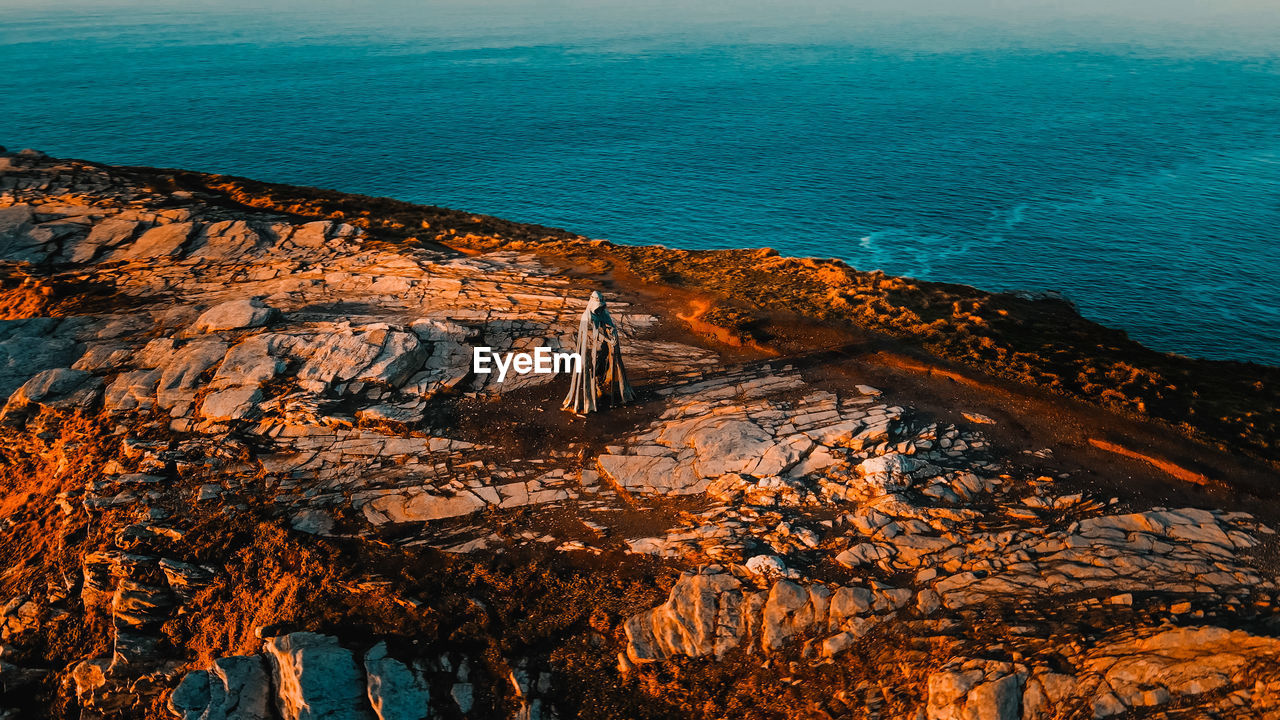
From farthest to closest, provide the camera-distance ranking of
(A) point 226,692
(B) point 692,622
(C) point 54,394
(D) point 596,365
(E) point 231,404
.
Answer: (C) point 54,394 → (E) point 231,404 → (D) point 596,365 → (B) point 692,622 → (A) point 226,692

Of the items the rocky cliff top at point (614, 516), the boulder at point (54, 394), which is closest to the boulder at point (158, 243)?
the rocky cliff top at point (614, 516)

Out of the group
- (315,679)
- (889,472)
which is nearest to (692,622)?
(889,472)

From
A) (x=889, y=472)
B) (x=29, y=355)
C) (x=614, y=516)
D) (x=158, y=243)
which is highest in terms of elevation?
(x=158, y=243)

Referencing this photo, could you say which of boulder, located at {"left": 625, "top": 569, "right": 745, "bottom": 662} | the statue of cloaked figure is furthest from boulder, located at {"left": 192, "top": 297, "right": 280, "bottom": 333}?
boulder, located at {"left": 625, "top": 569, "right": 745, "bottom": 662}

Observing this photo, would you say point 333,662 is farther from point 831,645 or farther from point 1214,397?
point 1214,397

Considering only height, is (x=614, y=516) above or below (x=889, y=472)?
below

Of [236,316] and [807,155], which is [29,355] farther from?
[807,155]

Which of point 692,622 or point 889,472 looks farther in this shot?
point 889,472

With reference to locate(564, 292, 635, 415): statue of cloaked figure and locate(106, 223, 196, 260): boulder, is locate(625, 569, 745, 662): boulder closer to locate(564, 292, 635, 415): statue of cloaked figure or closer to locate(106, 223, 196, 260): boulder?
locate(564, 292, 635, 415): statue of cloaked figure
